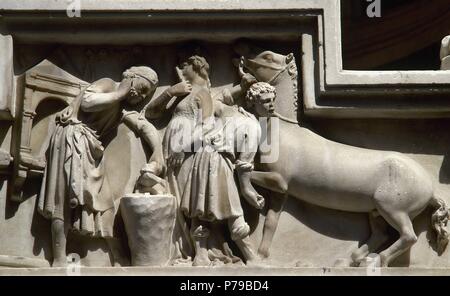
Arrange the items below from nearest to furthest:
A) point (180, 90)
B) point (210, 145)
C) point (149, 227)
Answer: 1. point (149, 227)
2. point (210, 145)
3. point (180, 90)

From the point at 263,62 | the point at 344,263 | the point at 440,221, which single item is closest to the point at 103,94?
the point at 263,62

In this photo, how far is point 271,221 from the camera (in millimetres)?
7562

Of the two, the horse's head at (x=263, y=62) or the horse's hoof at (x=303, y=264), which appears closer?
the horse's hoof at (x=303, y=264)

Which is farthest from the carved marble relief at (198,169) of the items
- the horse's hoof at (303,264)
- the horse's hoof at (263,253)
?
the horse's hoof at (303,264)

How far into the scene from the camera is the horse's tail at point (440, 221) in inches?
297

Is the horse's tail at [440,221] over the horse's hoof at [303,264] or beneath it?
over

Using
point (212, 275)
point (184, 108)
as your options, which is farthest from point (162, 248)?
point (184, 108)

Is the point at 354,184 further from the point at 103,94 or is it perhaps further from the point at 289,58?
the point at 103,94

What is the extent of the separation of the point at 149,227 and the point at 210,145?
0.56 metres

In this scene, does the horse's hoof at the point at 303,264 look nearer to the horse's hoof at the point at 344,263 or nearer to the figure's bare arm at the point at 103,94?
the horse's hoof at the point at 344,263

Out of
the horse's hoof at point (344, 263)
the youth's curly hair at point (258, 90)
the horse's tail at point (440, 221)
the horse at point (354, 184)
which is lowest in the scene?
the horse's hoof at point (344, 263)

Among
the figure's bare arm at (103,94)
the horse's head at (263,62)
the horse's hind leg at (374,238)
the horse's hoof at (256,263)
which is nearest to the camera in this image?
the horse's hoof at (256,263)

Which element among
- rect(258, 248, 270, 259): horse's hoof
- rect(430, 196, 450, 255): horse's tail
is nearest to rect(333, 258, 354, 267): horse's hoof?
rect(258, 248, 270, 259): horse's hoof

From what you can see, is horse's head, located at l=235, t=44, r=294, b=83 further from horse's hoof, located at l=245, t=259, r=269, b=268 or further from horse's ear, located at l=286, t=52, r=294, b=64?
horse's hoof, located at l=245, t=259, r=269, b=268
